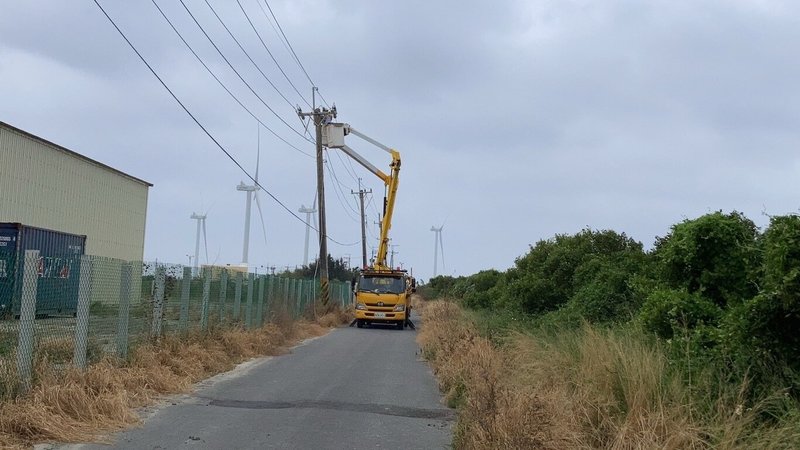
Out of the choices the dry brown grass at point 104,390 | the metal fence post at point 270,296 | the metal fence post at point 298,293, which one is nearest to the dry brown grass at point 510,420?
the dry brown grass at point 104,390

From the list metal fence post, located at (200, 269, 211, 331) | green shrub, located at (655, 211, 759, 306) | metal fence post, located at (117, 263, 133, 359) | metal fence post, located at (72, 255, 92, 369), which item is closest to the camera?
green shrub, located at (655, 211, 759, 306)

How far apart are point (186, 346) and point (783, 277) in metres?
10.7

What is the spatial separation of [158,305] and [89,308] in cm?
280

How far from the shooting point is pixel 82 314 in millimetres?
9820

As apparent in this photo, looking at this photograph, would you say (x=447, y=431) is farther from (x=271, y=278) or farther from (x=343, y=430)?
(x=271, y=278)

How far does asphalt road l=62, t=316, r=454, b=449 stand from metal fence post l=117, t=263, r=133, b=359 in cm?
133

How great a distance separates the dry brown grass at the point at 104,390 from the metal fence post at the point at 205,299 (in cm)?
35

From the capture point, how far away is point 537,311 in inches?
695

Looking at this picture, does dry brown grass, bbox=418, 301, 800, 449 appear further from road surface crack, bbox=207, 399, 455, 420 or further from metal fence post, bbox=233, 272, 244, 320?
metal fence post, bbox=233, 272, 244, 320

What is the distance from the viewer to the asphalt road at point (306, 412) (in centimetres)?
786

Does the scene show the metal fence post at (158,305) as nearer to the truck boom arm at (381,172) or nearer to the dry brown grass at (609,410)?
the dry brown grass at (609,410)

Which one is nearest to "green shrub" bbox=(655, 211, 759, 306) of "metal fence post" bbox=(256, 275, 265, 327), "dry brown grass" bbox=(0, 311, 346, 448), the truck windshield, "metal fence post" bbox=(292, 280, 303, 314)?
"dry brown grass" bbox=(0, 311, 346, 448)

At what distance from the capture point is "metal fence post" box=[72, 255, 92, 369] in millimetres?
9609

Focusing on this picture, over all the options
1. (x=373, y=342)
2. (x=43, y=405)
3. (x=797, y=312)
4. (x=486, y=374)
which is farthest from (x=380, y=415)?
(x=373, y=342)
